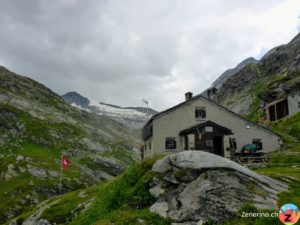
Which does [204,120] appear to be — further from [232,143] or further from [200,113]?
[232,143]

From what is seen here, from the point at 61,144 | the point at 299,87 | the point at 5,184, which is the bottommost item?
the point at 5,184

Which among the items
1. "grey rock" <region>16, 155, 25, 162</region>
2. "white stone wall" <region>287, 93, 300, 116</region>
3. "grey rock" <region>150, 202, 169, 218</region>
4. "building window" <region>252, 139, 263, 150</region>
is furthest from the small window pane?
"grey rock" <region>16, 155, 25, 162</region>

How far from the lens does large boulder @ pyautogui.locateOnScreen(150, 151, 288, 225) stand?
1683cm

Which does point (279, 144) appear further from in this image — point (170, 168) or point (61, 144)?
point (61, 144)

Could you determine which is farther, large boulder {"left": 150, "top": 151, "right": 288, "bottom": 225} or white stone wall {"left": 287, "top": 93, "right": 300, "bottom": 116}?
white stone wall {"left": 287, "top": 93, "right": 300, "bottom": 116}

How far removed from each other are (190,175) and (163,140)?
32228 millimetres

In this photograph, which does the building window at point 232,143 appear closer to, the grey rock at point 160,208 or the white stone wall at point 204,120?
the white stone wall at point 204,120

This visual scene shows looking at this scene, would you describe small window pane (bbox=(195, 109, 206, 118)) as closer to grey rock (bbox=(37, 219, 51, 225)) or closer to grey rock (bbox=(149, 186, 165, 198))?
grey rock (bbox=(37, 219, 51, 225))

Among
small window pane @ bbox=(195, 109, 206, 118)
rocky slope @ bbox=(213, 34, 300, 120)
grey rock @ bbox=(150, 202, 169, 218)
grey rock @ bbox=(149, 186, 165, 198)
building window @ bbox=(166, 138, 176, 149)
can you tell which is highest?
rocky slope @ bbox=(213, 34, 300, 120)

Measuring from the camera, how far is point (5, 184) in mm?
93938

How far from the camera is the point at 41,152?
438 ft

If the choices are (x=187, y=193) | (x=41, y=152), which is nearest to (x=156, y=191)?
(x=187, y=193)

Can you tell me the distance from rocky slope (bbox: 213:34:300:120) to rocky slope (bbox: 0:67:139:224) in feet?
192

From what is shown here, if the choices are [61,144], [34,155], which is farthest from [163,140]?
[61,144]
